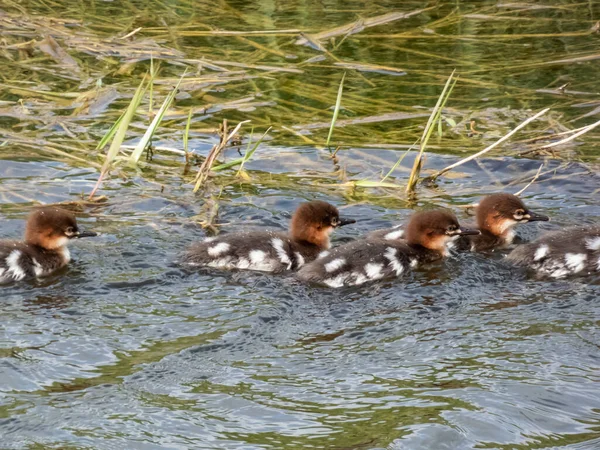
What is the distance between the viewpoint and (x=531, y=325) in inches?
209

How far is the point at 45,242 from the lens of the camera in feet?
20.0

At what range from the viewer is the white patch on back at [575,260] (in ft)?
19.8

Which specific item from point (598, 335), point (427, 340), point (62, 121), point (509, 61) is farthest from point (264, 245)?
point (509, 61)

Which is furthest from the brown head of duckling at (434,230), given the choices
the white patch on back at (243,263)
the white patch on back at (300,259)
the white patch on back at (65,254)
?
the white patch on back at (65,254)

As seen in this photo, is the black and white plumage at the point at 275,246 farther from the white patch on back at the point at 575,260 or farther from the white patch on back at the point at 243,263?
the white patch on back at the point at 575,260

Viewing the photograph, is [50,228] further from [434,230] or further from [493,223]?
[493,223]

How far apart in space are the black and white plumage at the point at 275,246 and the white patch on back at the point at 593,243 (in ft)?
4.28

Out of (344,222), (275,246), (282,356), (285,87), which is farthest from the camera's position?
(285,87)

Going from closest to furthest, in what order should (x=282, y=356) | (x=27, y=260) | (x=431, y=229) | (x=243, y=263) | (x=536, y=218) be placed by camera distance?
(x=282, y=356), (x=27, y=260), (x=243, y=263), (x=431, y=229), (x=536, y=218)

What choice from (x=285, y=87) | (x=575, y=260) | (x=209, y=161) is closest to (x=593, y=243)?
(x=575, y=260)

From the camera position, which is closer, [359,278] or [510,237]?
[359,278]

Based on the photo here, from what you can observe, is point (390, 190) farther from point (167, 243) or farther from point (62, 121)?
point (62, 121)

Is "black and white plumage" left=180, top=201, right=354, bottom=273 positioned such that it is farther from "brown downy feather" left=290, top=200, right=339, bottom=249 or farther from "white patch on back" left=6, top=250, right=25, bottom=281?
"white patch on back" left=6, top=250, right=25, bottom=281

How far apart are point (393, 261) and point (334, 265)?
367 mm
